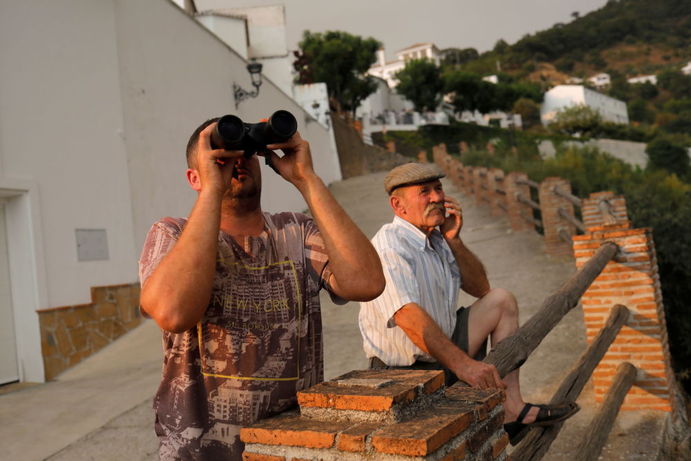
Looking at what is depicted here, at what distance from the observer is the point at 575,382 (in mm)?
3258

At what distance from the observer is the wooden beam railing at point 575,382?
245cm

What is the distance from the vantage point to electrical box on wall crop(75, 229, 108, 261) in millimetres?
7211

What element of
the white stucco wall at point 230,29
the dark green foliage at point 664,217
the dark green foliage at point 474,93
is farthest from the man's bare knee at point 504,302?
the dark green foliage at point 474,93

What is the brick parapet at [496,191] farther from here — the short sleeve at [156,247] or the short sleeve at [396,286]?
the short sleeve at [156,247]

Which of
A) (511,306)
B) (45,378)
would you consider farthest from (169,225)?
(45,378)

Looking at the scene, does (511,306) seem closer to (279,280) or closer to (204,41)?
(279,280)

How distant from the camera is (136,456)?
3.88 m

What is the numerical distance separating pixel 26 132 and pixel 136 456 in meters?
4.21

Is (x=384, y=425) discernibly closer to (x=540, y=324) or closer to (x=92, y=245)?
(x=540, y=324)

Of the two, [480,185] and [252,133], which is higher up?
[480,185]

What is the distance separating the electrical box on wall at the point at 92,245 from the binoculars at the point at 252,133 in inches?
246

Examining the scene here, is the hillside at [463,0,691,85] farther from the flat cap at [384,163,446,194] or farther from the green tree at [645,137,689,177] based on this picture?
the flat cap at [384,163,446,194]

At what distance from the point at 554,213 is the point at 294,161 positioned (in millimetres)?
8440

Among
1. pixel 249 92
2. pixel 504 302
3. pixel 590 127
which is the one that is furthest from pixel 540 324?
pixel 590 127
